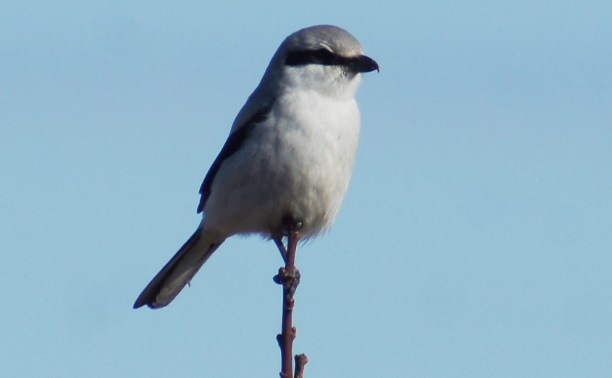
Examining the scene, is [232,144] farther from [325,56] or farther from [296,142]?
[325,56]

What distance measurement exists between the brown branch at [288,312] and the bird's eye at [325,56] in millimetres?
1384

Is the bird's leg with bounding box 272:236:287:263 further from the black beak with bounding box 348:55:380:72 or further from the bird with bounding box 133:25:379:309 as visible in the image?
the black beak with bounding box 348:55:380:72

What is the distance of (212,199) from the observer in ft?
18.4

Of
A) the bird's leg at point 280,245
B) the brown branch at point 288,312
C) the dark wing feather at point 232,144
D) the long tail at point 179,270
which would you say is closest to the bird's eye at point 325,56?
the dark wing feather at point 232,144

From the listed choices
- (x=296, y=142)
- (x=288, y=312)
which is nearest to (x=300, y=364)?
(x=288, y=312)

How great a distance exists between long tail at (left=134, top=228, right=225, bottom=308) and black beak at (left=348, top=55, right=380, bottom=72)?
1363 mm

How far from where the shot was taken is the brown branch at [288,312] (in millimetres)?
3219

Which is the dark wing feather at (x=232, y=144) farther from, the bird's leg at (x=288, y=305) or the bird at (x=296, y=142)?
the bird's leg at (x=288, y=305)

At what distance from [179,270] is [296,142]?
4.99 ft

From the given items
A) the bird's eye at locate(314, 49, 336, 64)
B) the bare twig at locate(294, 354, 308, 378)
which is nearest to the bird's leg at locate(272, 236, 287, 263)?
the bird's eye at locate(314, 49, 336, 64)

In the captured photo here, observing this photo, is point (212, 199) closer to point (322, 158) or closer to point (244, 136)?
point (244, 136)

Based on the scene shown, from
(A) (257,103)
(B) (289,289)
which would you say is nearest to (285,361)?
(B) (289,289)

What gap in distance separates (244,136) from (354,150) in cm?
56

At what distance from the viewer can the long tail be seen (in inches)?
236
